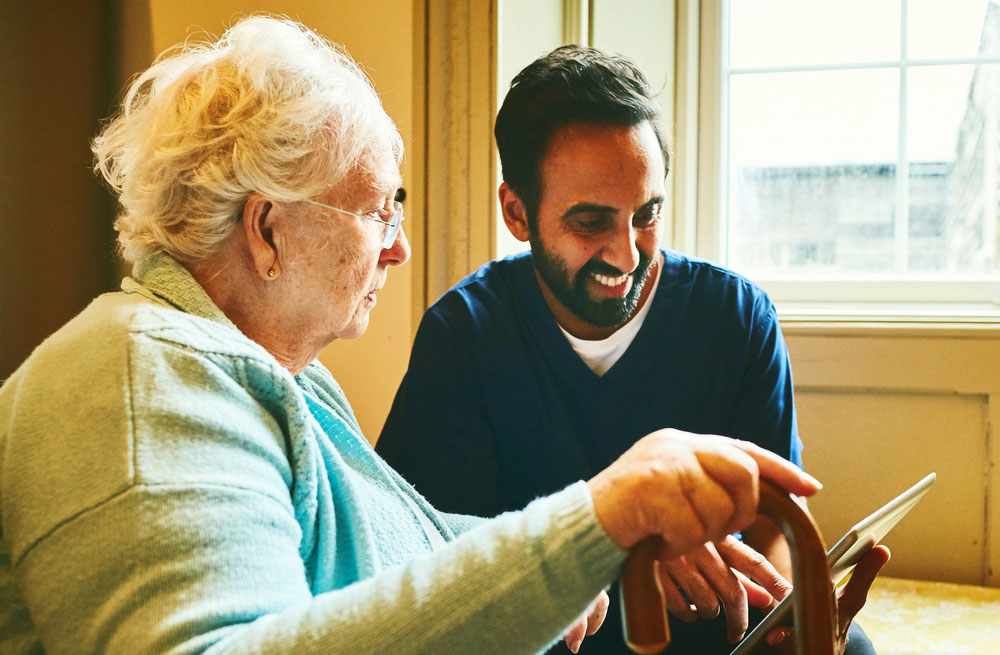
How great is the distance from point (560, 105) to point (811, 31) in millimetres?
1019

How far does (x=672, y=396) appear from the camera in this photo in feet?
4.60

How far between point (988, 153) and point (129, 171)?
6.48 feet

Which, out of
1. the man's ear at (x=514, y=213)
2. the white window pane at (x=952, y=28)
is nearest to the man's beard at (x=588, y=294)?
the man's ear at (x=514, y=213)

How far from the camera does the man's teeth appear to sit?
142 cm

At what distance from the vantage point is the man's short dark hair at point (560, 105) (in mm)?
1438

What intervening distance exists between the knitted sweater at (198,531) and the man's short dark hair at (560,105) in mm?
870

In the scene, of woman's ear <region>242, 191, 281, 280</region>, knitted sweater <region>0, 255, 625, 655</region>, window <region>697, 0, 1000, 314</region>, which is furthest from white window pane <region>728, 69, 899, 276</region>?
knitted sweater <region>0, 255, 625, 655</region>

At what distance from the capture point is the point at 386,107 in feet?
6.04

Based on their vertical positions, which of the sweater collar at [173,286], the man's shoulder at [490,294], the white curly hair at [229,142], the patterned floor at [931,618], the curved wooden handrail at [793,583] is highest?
the white curly hair at [229,142]

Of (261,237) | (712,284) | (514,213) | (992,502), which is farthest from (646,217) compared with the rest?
(992,502)

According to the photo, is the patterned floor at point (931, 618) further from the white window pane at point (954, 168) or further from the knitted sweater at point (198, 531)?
the knitted sweater at point (198, 531)

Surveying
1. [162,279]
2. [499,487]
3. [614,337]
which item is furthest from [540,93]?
[162,279]

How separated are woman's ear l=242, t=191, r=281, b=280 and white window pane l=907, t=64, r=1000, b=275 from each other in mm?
1743

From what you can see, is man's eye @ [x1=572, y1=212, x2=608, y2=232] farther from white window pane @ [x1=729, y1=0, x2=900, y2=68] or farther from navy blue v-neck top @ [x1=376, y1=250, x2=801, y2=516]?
white window pane @ [x1=729, y1=0, x2=900, y2=68]
